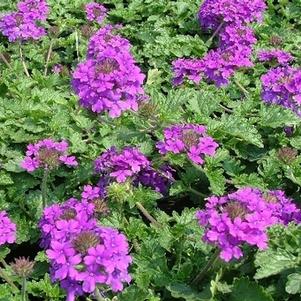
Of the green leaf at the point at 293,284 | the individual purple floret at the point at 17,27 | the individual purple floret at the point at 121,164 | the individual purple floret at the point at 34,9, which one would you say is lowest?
the individual purple floret at the point at 17,27

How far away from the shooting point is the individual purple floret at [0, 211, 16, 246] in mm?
3012

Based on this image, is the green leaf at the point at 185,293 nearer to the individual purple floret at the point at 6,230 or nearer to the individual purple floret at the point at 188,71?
the individual purple floret at the point at 6,230

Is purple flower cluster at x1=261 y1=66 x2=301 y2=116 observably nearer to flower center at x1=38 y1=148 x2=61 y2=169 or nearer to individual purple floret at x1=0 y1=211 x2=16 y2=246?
flower center at x1=38 y1=148 x2=61 y2=169

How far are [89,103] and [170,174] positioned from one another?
0.60 m

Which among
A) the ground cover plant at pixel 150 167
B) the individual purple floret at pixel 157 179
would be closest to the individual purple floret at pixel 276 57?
the ground cover plant at pixel 150 167

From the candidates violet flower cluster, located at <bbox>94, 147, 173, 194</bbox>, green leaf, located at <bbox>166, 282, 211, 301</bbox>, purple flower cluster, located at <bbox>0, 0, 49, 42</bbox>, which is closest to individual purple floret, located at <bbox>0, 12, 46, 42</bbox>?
purple flower cluster, located at <bbox>0, 0, 49, 42</bbox>

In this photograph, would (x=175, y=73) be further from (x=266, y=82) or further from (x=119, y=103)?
(x=119, y=103)

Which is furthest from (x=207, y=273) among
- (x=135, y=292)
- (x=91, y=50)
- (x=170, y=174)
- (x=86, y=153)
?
(x=91, y=50)

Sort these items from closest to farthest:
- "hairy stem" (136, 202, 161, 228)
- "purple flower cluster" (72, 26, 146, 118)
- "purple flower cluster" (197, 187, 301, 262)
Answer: "purple flower cluster" (197, 187, 301, 262)
"purple flower cluster" (72, 26, 146, 118)
"hairy stem" (136, 202, 161, 228)

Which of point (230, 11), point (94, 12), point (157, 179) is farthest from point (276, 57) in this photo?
point (94, 12)

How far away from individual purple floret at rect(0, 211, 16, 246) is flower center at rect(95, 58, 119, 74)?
30.6 inches

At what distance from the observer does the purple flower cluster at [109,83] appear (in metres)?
3.04

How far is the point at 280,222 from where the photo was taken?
2758mm

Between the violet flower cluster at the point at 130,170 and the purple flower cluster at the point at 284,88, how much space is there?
28.3 inches
